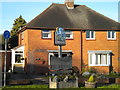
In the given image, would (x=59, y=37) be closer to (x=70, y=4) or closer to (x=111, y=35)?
(x=111, y=35)

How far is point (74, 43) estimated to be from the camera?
34000mm

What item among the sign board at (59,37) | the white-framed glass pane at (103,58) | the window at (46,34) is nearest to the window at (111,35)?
the white-framed glass pane at (103,58)

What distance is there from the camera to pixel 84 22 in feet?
116

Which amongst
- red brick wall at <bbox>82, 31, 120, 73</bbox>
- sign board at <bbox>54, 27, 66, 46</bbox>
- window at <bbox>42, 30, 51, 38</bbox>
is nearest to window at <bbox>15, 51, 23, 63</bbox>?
window at <bbox>42, 30, 51, 38</bbox>

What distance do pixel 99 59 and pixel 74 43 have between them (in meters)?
4.16

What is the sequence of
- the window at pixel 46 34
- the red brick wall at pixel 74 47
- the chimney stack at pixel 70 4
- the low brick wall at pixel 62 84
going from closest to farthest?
the low brick wall at pixel 62 84
the red brick wall at pixel 74 47
the window at pixel 46 34
the chimney stack at pixel 70 4

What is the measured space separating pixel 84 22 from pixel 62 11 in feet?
12.6

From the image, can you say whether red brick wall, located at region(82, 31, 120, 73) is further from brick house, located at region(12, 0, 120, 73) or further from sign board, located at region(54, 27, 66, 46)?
sign board, located at region(54, 27, 66, 46)

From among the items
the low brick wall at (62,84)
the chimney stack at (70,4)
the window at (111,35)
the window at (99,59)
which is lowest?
the low brick wall at (62,84)

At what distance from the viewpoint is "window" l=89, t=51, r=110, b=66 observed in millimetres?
34000

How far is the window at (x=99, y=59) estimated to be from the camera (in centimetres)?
3400

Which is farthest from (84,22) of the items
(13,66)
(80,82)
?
(80,82)

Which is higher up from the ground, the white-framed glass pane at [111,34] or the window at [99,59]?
the white-framed glass pane at [111,34]

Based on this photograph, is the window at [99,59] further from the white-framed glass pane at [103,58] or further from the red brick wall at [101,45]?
the red brick wall at [101,45]
